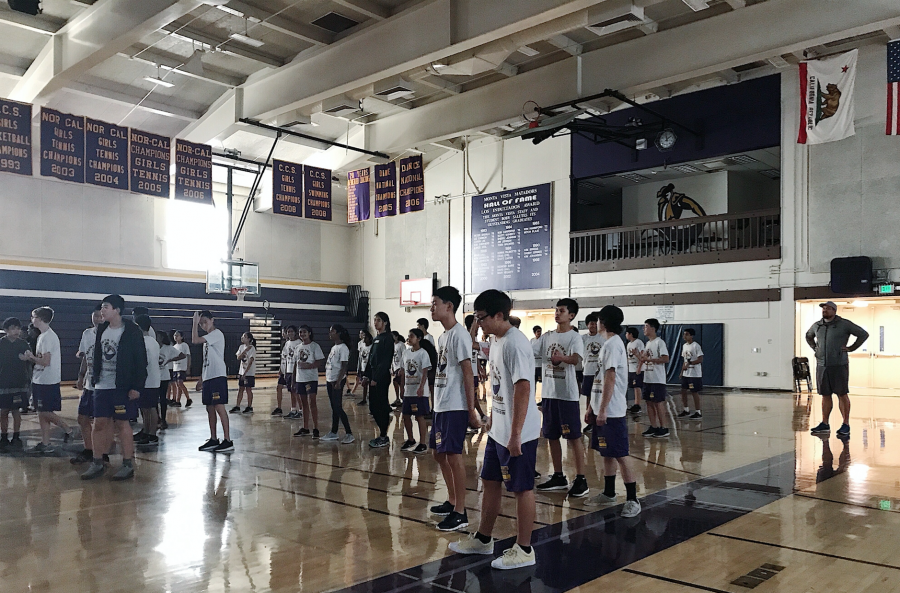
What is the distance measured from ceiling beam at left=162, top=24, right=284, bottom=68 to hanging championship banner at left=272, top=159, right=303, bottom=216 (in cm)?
240

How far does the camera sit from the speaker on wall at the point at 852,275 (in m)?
15.4

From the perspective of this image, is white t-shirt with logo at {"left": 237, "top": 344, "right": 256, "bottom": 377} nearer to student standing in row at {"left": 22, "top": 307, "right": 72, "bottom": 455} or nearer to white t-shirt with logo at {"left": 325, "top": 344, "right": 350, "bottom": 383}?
white t-shirt with logo at {"left": 325, "top": 344, "right": 350, "bottom": 383}

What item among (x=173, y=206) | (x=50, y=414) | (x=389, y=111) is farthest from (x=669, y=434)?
(x=173, y=206)

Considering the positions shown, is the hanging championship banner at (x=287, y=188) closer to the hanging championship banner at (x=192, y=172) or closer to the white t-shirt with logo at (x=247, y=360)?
the hanging championship banner at (x=192, y=172)

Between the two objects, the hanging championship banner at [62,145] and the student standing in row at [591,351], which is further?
the hanging championship banner at [62,145]

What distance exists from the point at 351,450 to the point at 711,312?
12.6 meters

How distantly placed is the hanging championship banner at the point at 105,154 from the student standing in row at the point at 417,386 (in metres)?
8.63


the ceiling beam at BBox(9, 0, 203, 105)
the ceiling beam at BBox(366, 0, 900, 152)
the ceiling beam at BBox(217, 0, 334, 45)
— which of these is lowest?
the ceiling beam at BBox(366, 0, 900, 152)

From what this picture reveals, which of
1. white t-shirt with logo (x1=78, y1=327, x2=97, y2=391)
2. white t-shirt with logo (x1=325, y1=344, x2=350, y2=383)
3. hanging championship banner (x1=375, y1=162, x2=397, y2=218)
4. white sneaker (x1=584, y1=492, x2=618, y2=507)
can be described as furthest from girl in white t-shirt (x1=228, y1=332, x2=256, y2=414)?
white sneaker (x1=584, y1=492, x2=618, y2=507)

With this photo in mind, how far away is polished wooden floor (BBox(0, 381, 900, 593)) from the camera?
389 cm

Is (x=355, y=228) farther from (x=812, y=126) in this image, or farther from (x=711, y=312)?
(x=812, y=126)

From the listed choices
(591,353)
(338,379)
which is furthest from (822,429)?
(338,379)

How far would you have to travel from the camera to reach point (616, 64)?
41.4 ft

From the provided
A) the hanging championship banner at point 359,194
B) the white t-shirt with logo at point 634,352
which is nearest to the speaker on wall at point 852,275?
the white t-shirt with logo at point 634,352
